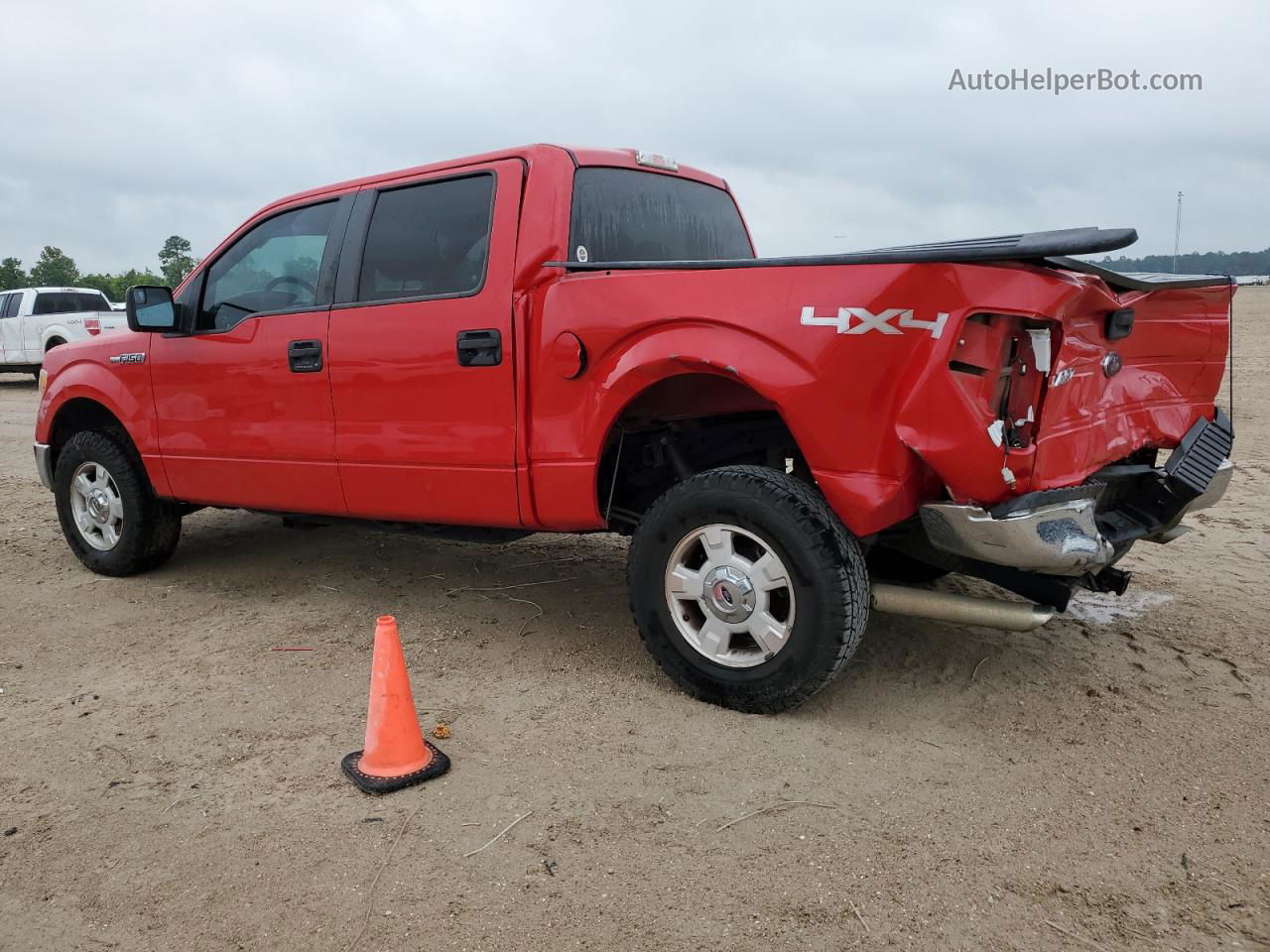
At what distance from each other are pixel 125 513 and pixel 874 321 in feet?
14.0

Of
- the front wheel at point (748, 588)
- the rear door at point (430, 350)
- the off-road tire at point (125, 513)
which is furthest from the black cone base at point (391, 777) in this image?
the off-road tire at point (125, 513)

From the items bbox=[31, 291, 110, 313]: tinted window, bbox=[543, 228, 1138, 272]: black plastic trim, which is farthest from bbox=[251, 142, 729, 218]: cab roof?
bbox=[31, 291, 110, 313]: tinted window

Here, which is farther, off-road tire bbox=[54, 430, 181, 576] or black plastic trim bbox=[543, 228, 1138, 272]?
off-road tire bbox=[54, 430, 181, 576]

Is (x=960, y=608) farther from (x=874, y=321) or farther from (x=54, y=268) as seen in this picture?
(x=54, y=268)

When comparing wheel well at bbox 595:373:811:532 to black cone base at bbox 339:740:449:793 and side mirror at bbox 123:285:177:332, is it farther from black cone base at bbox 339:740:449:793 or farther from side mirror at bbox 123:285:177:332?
side mirror at bbox 123:285:177:332

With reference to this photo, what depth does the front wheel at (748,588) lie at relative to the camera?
3211 millimetres

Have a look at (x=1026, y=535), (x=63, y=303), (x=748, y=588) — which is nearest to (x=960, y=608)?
(x=1026, y=535)

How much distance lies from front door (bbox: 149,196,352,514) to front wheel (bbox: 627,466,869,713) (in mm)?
1774

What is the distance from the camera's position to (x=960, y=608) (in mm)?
3287

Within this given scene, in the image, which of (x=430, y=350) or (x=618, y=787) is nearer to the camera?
(x=618, y=787)

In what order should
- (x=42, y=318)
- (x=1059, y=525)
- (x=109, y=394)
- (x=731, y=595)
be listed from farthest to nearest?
(x=42, y=318)
(x=109, y=394)
(x=731, y=595)
(x=1059, y=525)

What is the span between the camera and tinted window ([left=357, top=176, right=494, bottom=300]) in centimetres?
400

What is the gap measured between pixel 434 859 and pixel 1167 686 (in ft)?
9.00

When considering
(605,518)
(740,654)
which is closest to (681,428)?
(605,518)
